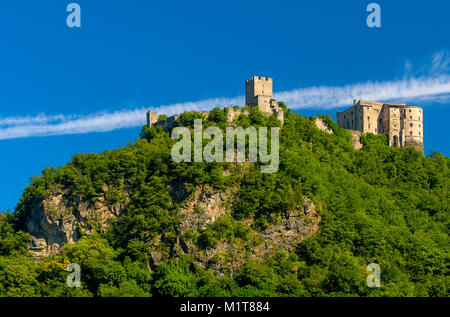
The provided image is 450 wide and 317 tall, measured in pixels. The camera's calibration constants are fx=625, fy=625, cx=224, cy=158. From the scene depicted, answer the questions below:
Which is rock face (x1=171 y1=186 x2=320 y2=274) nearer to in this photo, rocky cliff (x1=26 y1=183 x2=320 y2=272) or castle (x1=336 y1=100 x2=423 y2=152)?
rocky cliff (x1=26 y1=183 x2=320 y2=272)

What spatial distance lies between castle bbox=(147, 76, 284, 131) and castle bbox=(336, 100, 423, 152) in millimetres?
15806

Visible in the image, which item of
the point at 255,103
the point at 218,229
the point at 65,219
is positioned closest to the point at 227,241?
the point at 218,229

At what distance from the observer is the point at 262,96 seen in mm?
92562

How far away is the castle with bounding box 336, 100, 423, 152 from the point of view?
99.2 m

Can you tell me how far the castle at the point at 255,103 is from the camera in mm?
88562

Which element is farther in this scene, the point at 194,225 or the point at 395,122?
the point at 395,122

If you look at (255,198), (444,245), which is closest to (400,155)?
(444,245)

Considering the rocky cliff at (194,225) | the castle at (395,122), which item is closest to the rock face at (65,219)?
→ the rocky cliff at (194,225)

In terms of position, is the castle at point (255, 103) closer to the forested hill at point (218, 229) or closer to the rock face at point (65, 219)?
the forested hill at point (218, 229)

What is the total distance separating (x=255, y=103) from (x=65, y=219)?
3236 centimetres

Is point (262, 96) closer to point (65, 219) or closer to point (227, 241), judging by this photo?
point (227, 241)

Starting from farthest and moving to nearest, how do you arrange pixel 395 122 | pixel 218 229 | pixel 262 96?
pixel 395 122 < pixel 262 96 < pixel 218 229

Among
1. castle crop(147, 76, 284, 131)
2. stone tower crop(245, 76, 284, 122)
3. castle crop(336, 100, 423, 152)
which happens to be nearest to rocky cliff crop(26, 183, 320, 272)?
castle crop(147, 76, 284, 131)

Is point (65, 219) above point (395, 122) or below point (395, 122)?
below
